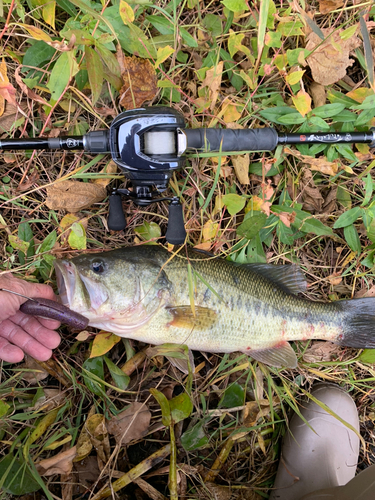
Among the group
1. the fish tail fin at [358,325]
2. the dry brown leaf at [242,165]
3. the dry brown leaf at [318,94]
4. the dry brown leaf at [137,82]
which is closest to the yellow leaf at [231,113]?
the dry brown leaf at [242,165]

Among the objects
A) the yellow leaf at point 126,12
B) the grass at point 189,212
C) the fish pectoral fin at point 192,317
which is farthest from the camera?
the grass at point 189,212

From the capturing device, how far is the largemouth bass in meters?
2.00

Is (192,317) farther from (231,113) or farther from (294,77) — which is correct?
(294,77)

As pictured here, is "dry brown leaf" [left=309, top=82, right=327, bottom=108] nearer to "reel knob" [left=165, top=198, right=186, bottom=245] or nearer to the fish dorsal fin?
the fish dorsal fin

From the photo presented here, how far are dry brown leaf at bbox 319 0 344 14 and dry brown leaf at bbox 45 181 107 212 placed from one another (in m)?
2.11

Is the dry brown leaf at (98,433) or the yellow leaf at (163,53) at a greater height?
the yellow leaf at (163,53)

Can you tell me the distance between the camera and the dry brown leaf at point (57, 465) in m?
2.19

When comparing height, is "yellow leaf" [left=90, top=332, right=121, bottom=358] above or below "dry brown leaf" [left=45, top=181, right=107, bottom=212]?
below

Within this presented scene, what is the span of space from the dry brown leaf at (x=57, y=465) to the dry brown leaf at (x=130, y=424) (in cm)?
30

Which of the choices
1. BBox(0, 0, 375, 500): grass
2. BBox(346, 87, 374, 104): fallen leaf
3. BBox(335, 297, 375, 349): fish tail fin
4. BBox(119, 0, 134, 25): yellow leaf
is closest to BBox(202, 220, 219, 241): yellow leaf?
BBox(0, 0, 375, 500): grass

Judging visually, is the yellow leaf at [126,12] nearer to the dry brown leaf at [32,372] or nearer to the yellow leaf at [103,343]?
the yellow leaf at [103,343]

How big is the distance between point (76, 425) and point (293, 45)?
320 cm

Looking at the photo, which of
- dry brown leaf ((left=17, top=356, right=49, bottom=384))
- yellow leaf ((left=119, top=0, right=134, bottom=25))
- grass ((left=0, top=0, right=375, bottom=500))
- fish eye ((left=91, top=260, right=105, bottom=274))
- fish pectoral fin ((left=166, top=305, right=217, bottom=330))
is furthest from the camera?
dry brown leaf ((left=17, top=356, right=49, bottom=384))

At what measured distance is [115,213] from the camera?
86.0 inches
